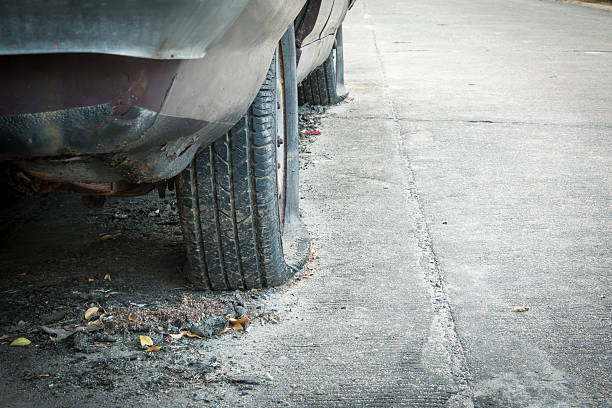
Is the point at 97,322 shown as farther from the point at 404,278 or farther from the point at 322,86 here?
the point at 322,86

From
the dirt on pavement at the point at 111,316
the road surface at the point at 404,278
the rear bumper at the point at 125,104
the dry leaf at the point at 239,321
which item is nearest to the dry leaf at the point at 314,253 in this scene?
the road surface at the point at 404,278

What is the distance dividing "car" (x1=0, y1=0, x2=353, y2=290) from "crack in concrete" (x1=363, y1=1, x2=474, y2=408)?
61cm

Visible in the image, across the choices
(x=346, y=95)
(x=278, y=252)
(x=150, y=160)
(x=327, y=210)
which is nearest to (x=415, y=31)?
(x=346, y=95)

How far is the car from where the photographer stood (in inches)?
58.7

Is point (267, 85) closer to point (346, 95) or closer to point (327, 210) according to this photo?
point (327, 210)

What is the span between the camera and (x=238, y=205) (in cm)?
251

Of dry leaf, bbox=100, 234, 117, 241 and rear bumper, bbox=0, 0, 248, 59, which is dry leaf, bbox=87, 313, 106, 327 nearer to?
dry leaf, bbox=100, 234, 117, 241

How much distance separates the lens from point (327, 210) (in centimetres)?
377

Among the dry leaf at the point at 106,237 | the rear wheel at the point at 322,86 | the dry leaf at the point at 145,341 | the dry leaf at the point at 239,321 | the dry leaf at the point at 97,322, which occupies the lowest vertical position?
the rear wheel at the point at 322,86

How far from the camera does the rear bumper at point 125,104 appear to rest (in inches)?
60.8

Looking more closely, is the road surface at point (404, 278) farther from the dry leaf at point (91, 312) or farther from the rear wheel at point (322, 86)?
the rear wheel at point (322, 86)

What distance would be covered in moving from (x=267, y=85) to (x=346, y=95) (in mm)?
4211

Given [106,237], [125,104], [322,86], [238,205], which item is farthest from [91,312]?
[322,86]

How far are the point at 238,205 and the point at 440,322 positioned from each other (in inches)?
33.6
